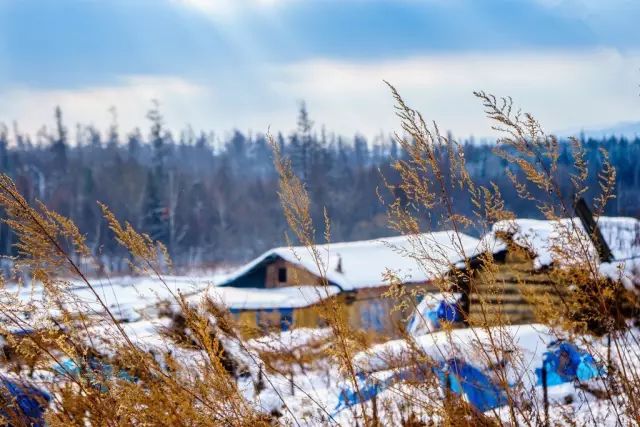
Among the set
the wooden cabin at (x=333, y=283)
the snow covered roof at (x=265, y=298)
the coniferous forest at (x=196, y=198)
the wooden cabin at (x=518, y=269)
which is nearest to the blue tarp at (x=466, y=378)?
the wooden cabin at (x=518, y=269)

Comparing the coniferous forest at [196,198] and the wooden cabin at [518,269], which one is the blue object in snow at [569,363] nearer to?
the wooden cabin at [518,269]

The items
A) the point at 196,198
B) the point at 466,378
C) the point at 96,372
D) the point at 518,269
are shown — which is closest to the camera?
the point at 96,372

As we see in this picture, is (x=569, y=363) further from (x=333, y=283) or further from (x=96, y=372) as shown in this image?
(x=333, y=283)

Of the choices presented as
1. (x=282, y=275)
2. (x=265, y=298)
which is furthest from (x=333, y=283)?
(x=282, y=275)

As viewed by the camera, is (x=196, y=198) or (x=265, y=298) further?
(x=196, y=198)

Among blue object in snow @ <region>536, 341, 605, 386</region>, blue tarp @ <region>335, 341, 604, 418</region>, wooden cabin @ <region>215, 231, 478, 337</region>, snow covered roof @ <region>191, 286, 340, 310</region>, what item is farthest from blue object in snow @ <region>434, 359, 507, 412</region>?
snow covered roof @ <region>191, 286, 340, 310</region>

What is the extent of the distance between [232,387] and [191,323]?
27 cm

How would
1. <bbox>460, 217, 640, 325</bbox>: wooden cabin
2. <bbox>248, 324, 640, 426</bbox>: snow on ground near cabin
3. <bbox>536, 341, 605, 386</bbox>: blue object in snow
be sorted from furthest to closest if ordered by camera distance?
<bbox>536, 341, 605, 386</bbox>: blue object in snow
<bbox>248, 324, 640, 426</bbox>: snow on ground near cabin
<bbox>460, 217, 640, 325</bbox>: wooden cabin

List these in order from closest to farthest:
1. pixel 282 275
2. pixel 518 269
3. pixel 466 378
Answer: pixel 466 378 < pixel 518 269 < pixel 282 275

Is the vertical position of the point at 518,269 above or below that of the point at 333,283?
above

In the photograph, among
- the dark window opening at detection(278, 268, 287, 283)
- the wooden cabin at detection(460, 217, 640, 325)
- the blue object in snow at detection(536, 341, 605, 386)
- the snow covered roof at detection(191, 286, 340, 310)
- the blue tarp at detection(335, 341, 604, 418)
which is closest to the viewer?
the wooden cabin at detection(460, 217, 640, 325)

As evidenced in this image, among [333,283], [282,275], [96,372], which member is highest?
[96,372]

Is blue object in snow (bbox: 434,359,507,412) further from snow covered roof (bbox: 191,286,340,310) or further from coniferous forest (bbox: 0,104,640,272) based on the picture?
coniferous forest (bbox: 0,104,640,272)

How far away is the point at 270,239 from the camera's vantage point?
59.5 meters
